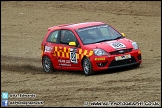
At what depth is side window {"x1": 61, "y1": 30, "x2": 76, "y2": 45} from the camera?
60.2 feet

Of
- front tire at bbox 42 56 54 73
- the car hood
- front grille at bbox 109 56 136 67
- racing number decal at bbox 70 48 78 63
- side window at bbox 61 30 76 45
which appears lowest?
front tire at bbox 42 56 54 73

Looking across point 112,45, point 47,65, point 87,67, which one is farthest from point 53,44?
point 112,45

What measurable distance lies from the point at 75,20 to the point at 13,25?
2961mm

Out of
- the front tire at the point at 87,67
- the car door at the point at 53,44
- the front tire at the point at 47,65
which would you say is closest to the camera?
the front tire at the point at 87,67

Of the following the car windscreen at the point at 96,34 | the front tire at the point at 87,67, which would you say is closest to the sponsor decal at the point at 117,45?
the car windscreen at the point at 96,34

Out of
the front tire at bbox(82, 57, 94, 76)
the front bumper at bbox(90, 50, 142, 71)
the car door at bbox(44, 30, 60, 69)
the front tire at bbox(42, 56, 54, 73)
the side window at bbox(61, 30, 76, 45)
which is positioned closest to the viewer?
the front bumper at bbox(90, 50, 142, 71)

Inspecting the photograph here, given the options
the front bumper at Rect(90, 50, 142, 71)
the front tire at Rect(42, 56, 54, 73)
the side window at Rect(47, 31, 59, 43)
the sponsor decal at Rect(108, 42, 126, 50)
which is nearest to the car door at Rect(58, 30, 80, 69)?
the side window at Rect(47, 31, 59, 43)

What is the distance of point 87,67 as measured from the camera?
57.8 feet

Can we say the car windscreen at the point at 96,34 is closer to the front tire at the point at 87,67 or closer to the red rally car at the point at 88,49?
the red rally car at the point at 88,49

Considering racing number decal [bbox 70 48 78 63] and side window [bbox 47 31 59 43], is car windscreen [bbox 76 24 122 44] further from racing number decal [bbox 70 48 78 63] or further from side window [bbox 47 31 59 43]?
side window [bbox 47 31 59 43]

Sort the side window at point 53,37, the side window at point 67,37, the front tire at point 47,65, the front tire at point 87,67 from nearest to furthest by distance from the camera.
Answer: the front tire at point 87,67 → the side window at point 67,37 → the side window at point 53,37 → the front tire at point 47,65

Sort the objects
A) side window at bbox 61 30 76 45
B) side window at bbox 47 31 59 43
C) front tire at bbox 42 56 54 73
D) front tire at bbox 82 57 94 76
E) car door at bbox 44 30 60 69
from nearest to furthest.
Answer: front tire at bbox 82 57 94 76 → side window at bbox 61 30 76 45 → car door at bbox 44 30 60 69 → side window at bbox 47 31 59 43 → front tire at bbox 42 56 54 73

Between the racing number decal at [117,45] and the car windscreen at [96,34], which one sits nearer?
the racing number decal at [117,45]

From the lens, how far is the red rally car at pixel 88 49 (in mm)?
17328
